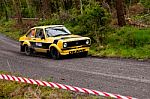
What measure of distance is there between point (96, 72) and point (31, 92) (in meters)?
3.48

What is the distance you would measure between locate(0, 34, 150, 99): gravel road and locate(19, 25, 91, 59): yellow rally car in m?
0.65

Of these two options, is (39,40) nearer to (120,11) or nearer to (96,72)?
(120,11)

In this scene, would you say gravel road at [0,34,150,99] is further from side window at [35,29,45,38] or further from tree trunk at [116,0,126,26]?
tree trunk at [116,0,126,26]

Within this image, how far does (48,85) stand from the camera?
10.5 meters

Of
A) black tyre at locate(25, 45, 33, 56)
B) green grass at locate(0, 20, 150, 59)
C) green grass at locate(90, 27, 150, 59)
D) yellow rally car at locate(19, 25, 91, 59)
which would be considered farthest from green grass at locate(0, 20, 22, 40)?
green grass at locate(90, 27, 150, 59)

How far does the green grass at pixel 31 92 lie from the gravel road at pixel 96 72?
101 cm

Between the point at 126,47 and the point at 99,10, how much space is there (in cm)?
279

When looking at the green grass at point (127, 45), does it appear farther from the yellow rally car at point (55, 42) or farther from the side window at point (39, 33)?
the side window at point (39, 33)

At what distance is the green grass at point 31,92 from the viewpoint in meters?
9.80

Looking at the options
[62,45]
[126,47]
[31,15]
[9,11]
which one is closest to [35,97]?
[62,45]

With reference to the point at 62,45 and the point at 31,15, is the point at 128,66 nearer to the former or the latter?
the point at 62,45

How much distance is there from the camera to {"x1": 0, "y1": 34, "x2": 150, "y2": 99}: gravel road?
1059 cm

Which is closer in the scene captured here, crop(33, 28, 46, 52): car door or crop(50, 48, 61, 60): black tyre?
Answer: crop(50, 48, 61, 60): black tyre

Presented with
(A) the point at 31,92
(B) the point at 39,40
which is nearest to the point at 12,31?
(B) the point at 39,40
